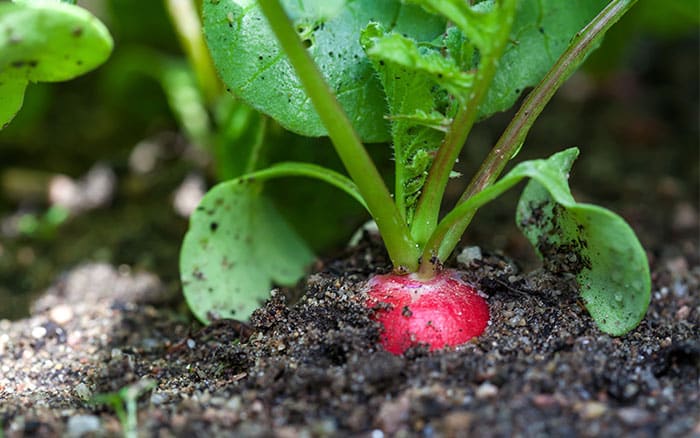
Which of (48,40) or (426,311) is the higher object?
(48,40)

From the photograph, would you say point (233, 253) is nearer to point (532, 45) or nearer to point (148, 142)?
point (532, 45)

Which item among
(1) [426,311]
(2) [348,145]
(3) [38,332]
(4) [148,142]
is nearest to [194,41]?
(4) [148,142]

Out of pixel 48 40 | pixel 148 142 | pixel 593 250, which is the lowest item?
pixel 148 142

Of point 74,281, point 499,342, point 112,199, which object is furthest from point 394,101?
point 112,199

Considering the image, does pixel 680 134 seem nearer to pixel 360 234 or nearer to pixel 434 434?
pixel 360 234

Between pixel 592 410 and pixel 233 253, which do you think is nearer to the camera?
pixel 592 410

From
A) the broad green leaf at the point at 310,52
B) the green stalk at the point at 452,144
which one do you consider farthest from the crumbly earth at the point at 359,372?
the broad green leaf at the point at 310,52

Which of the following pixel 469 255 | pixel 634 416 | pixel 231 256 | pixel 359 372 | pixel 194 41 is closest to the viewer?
pixel 634 416

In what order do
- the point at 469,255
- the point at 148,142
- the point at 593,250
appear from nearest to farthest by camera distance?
the point at 593,250
the point at 469,255
the point at 148,142
